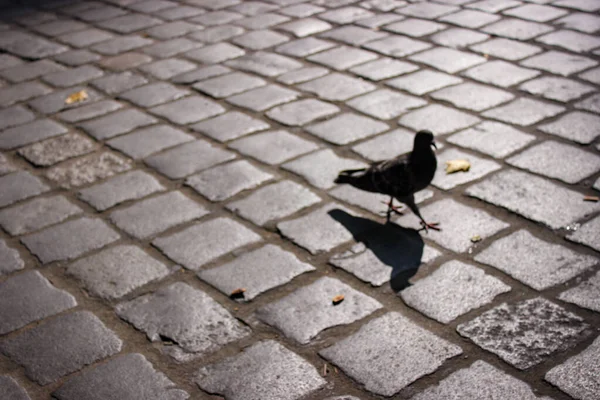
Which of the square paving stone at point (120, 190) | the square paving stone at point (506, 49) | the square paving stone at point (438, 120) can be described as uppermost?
the square paving stone at point (506, 49)

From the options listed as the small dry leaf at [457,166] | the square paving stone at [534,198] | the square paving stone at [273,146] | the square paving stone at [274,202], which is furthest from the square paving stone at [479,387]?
the square paving stone at [273,146]

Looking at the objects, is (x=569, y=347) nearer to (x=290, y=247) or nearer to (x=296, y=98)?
(x=290, y=247)

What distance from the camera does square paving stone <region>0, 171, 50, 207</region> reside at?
4.45 metres

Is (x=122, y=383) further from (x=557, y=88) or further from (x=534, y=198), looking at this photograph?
(x=557, y=88)

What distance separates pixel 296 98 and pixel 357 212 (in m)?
1.65

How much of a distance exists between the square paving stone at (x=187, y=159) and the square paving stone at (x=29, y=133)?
963mm

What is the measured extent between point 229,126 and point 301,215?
52.4 inches

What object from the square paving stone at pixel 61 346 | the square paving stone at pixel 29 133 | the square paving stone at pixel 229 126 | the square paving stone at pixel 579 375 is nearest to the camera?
the square paving stone at pixel 579 375

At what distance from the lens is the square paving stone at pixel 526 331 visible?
118 inches

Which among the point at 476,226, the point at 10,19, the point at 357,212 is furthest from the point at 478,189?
the point at 10,19

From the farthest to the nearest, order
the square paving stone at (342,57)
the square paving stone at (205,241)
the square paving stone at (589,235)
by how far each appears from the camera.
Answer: the square paving stone at (342,57) < the square paving stone at (205,241) < the square paving stone at (589,235)

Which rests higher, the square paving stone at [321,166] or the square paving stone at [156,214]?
the square paving stone at [321,166]

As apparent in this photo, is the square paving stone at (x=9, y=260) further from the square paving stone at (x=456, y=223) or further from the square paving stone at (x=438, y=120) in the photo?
the square paving stone at (x=438, y=120)

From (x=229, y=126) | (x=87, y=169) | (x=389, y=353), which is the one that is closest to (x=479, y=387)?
(x=389, y=353)
